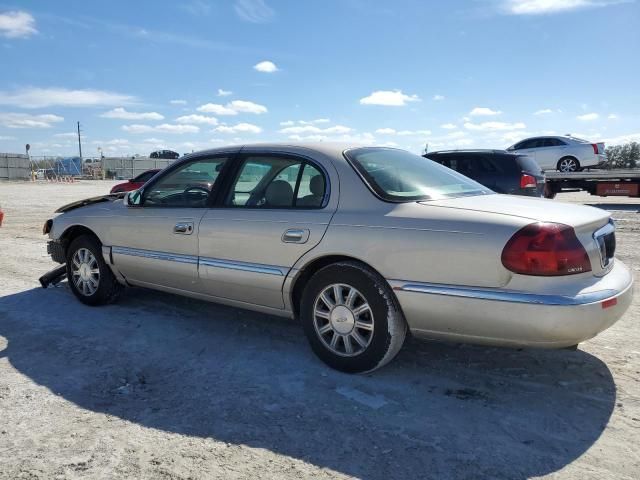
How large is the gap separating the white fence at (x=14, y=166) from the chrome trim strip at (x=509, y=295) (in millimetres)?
47034

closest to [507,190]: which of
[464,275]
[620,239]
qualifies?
[620,239]

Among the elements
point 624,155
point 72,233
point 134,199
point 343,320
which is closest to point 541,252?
point 343,320

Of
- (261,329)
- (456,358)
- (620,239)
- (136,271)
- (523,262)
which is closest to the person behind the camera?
(523,262)

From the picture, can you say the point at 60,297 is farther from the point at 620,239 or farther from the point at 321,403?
the point at 620,239

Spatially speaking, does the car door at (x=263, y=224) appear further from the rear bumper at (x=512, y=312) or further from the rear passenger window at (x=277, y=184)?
the rear bumper at (x=512, y=312)

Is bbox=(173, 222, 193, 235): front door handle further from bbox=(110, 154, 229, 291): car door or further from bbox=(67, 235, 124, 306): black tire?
bbox=(67, 235, 124, 306): black tire

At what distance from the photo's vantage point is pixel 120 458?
2.68 metres

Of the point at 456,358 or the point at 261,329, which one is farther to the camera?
the point at 261,329

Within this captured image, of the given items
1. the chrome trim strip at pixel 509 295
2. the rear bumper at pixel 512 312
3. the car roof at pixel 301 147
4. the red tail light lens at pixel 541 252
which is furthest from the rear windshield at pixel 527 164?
the red tail light lens at pixel 541 252

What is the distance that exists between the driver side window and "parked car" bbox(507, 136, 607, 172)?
15.5 metres

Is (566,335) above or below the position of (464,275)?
below

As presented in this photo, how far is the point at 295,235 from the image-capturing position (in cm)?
377

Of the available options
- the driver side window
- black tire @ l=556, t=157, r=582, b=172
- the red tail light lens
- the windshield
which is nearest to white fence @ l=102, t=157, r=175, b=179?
black tire @ l=556, t=157, r=582, b=172

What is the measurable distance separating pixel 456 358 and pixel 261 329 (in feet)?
5.38
